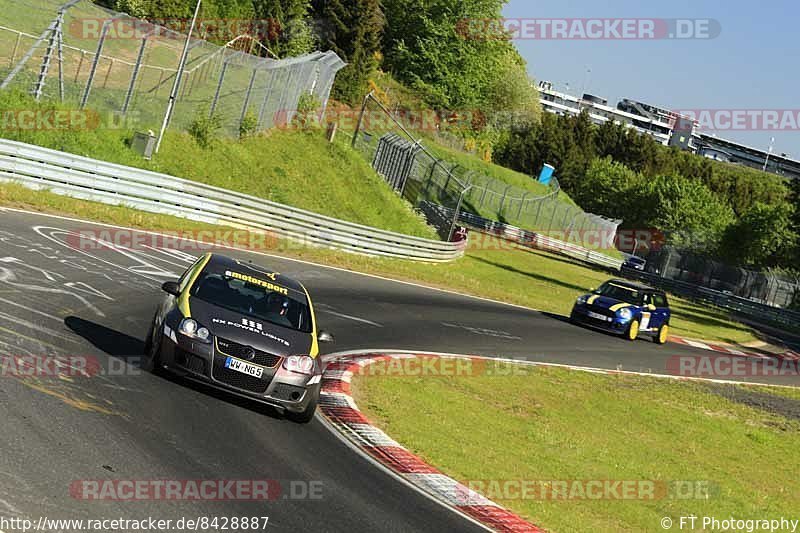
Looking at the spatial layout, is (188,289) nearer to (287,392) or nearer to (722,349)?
(287,392)

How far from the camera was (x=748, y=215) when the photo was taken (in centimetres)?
9400

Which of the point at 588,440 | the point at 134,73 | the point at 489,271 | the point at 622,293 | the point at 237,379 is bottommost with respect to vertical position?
the point at 489,271

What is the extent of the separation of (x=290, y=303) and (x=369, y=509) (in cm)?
379

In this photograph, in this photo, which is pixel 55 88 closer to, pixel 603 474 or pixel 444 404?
pixel 444 404

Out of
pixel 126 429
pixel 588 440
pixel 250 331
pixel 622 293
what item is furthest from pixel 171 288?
pixel 622 293

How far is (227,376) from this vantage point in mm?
10586

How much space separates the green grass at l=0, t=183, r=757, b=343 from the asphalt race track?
481cm

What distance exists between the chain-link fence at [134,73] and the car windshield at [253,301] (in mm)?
15873

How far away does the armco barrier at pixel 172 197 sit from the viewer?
23609 millimetres

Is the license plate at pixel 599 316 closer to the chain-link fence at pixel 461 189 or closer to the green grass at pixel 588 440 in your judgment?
the green grass at pixel 588 440

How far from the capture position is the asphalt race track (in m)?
7.62

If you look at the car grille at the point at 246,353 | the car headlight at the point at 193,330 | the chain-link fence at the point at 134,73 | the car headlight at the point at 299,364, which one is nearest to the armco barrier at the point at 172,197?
the chain-link fence at the point at 134,73

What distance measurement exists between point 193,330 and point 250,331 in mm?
634

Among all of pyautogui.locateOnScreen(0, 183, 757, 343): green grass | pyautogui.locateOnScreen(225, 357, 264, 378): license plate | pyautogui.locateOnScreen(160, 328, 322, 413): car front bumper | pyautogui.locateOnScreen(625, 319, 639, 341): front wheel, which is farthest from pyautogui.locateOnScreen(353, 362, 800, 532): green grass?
pyautogui.locateOnScreen(0, 183, 757, 343): green grass
